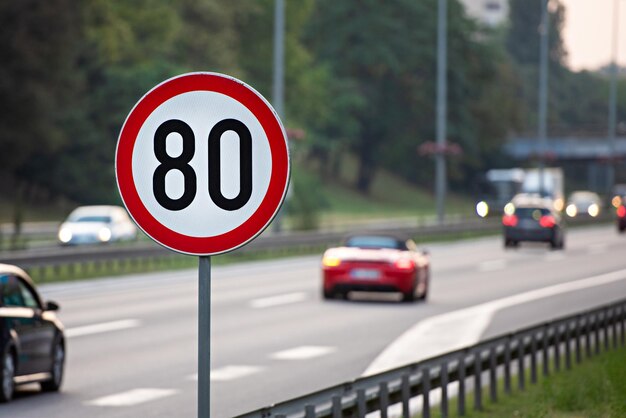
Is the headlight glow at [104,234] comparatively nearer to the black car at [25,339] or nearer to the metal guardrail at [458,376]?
the metal guardrail at [458,376]

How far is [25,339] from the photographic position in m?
15.5

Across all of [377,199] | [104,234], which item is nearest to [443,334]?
[104,234]

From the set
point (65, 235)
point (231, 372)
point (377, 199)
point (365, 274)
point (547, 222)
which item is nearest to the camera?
point (231, 372)

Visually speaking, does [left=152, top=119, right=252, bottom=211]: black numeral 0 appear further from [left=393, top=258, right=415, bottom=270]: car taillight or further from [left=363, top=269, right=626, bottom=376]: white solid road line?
[left=393, top=258, right=415, bottom=270]: car taillight

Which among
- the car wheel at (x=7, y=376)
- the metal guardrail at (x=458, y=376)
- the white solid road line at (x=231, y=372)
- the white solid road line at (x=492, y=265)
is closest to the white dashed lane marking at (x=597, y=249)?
the white solid road line at (x=492, y=265)

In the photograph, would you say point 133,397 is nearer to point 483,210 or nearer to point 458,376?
point 458,376

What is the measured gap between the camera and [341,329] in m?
24.5

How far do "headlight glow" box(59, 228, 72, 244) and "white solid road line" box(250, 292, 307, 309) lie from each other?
18.4m

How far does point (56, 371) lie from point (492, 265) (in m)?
29.3

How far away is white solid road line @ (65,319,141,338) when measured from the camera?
76.7 feet

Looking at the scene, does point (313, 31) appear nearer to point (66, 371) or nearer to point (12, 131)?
point (12, 131)

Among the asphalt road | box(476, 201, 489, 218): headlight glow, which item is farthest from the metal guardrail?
box(476, 201, 489, 218): headlight glow

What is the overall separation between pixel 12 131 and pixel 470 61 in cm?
5130

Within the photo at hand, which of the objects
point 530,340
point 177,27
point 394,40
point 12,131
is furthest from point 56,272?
point 394,40
